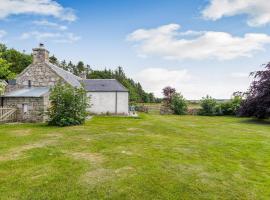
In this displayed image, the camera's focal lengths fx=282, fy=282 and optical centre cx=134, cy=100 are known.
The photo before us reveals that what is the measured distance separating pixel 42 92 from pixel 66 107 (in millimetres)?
4151

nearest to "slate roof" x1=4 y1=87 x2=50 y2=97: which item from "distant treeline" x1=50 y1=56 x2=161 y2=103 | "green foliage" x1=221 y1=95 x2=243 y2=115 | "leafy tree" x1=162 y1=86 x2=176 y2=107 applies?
"leafy tree" x1=162 y1=86 x2=176 y2=107

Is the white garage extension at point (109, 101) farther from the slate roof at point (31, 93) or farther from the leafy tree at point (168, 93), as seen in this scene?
the leafy tree at point (168, 93)

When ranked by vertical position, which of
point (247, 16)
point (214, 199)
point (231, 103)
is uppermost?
point (247, 16)

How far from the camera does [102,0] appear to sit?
18250mm

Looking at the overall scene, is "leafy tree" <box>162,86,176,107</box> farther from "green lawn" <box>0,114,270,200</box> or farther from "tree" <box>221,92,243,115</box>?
"green lawn" <box>0,114,270,200</box>

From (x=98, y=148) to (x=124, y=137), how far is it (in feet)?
9.57

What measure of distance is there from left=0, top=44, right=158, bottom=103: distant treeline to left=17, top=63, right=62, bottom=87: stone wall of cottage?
8.93 ft

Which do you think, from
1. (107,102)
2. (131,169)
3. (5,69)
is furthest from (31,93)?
(131,169)

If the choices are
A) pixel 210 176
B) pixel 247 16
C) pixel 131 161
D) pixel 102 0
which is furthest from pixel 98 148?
pixel 247 16

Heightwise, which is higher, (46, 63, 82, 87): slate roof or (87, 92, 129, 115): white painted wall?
(46, 63, 82, 87): slate roof

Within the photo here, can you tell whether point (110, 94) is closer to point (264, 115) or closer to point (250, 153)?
point (264, 115)

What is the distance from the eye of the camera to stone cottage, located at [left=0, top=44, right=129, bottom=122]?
69.6 feet

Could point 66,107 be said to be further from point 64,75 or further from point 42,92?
point 64,75

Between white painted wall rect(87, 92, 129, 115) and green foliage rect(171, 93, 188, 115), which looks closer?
white painted wall rect(87, 92, 129, 115)
